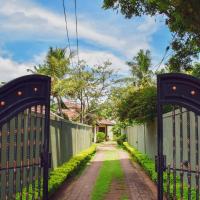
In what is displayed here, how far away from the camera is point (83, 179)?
17.8 meters

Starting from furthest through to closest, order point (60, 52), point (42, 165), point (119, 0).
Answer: point (60, 52), point (119, 0), point (42, 165)

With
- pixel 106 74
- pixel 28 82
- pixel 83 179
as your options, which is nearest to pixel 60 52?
pixel 106 74

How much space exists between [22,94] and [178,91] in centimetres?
234

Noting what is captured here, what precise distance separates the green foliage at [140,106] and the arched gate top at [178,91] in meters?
12.8

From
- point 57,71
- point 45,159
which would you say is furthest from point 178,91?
point 57,71

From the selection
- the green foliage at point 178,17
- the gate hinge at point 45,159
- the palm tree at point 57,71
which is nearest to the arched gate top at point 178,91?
the gate hinge at point 45,159

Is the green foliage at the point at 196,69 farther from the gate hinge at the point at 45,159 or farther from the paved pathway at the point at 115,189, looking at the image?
the gate hinge at the point at 45,159

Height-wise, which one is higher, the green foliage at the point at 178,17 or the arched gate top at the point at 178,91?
the green foliage at the point at 178,17

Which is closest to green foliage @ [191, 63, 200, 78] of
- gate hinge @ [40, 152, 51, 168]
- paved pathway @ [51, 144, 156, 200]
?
paved pathway @ [51, 144, 156, 200]

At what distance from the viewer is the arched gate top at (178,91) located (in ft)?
23.5

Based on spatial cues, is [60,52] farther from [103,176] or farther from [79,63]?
[103,176]

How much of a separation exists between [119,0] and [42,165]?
1015 centimetres

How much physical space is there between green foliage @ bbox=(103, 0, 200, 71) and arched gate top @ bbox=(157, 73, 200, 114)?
223 inches

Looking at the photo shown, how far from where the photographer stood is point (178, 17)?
14.0 meters
